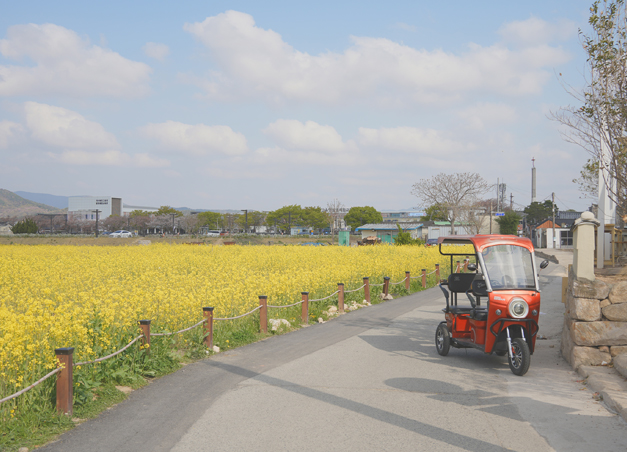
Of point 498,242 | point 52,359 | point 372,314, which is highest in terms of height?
point 498,242

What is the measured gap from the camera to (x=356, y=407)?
614 centimetres

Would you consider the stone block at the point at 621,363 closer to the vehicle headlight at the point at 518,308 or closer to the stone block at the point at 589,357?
the stone block at the point at 589,357

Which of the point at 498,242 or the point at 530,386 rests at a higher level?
the point at 498,242

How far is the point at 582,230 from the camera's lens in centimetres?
863

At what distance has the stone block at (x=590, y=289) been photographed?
26.2ft

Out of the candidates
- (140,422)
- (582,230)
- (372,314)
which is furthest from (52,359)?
(372,314)

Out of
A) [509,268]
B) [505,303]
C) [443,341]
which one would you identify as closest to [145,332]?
[443,341]

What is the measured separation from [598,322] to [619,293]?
567mm

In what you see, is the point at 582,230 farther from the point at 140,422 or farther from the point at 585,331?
the point at 140,422

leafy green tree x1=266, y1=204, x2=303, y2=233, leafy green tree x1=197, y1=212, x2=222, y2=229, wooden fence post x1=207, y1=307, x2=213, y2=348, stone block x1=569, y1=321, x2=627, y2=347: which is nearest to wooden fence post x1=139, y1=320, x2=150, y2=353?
wooden fence post x1=207, y1=307, x2=213, y2=348

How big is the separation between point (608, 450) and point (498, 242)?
3.93 metres

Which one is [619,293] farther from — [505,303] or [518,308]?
[505,303]

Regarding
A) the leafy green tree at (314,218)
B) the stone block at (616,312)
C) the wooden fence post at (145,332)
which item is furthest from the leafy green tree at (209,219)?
the stone block at (616,312)

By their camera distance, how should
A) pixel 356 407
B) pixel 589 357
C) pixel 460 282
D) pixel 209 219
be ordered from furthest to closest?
pixel 209 219 < pixel 460 282 < pixel 589 357 < pixel 356 407
